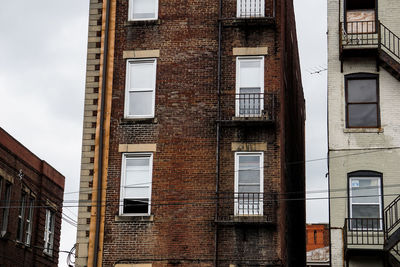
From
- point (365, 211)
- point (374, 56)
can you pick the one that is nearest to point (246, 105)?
point (374, 56)

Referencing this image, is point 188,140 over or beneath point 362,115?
beneath

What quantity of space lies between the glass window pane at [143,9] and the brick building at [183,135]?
1.6 inches

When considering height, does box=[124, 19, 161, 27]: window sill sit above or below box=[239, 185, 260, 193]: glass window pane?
above

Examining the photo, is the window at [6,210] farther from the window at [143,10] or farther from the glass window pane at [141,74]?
the window at [143,10]

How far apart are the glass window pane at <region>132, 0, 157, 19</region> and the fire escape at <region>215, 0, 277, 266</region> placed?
263 cm

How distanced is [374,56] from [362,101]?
1.73 m

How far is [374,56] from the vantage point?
29641mm

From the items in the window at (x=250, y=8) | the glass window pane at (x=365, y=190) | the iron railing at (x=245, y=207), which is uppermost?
the window at (x=250, y=8)

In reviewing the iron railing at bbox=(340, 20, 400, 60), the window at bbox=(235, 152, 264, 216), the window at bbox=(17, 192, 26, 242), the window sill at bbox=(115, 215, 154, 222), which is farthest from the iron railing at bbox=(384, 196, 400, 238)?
the window at bbox=(17, 192, 26, 242)

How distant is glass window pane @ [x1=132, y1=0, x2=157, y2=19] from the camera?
2981 centimetres

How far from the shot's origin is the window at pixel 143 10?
29766 mm

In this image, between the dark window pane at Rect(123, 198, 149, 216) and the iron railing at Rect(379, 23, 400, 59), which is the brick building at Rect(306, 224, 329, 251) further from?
the dark window pane at Rect(123, 198, 149, 216)

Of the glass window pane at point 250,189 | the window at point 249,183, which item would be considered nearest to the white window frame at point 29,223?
the window at point 249,183

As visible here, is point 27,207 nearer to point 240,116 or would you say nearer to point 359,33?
point 240,116
